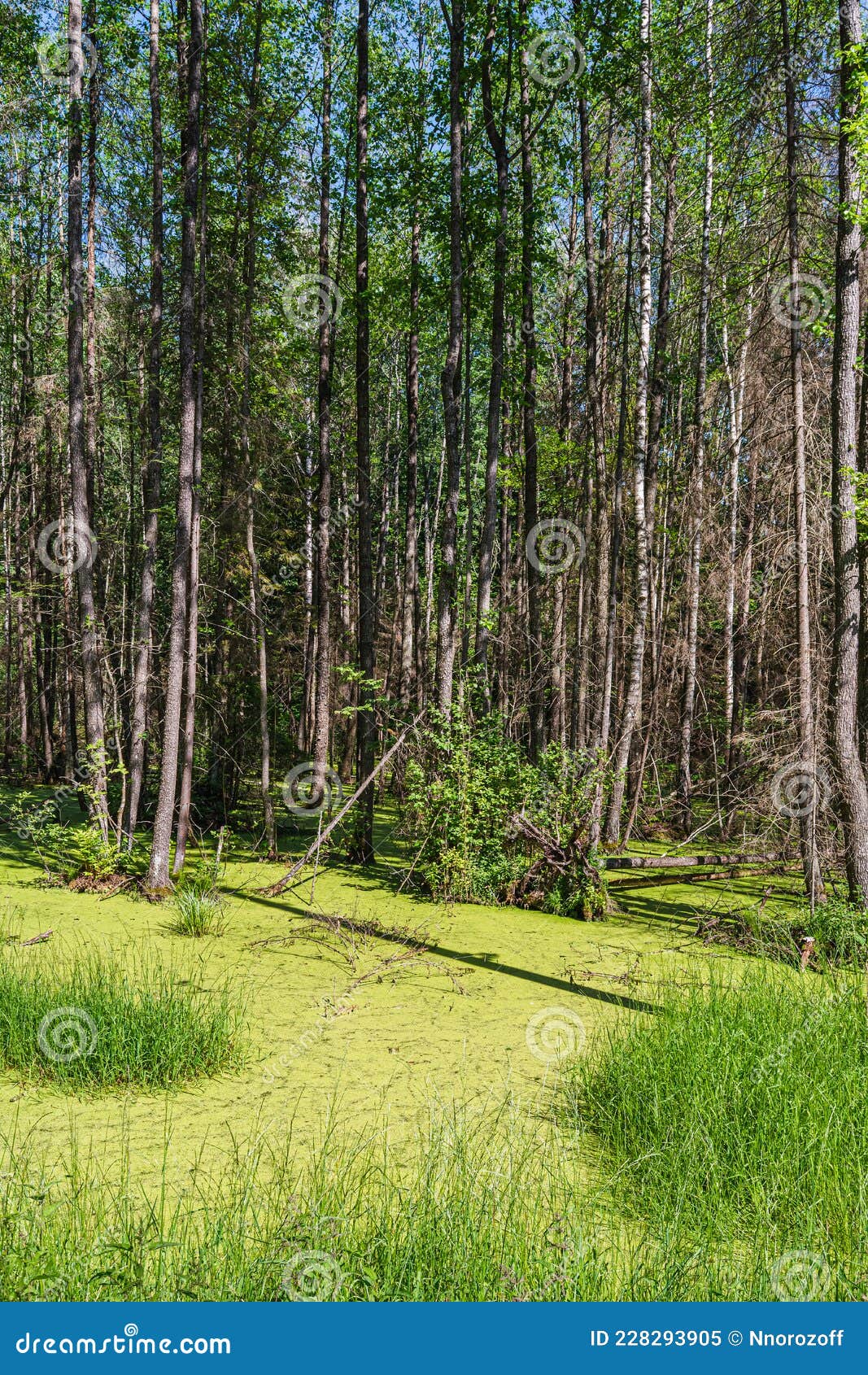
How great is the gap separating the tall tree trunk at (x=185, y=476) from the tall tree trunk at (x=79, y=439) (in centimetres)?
85

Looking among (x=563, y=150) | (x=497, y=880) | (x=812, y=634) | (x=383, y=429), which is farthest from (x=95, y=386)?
(x=383, y=429)

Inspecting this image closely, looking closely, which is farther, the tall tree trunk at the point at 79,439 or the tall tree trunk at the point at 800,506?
the tall tree trunk at the point at 79,439

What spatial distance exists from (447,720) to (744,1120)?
5.66 m

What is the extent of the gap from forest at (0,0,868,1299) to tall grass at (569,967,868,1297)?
0.09 feet

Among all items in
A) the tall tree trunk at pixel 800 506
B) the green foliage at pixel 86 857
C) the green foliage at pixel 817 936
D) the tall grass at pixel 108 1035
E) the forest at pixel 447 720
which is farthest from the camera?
the green foliage at pixel 86 857

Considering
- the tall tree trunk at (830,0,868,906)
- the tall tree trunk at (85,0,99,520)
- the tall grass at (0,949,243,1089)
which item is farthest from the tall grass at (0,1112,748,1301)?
the tall tree trunk at (85,0,99,520)

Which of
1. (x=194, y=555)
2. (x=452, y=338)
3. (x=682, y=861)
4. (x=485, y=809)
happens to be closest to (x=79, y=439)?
(x=194, y=555)

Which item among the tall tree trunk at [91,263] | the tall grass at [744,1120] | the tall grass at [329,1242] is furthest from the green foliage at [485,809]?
the tall grass at [329,1242]

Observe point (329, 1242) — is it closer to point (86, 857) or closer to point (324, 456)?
point (86, 857)

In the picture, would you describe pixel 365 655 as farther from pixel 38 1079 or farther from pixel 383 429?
pixel 383 429

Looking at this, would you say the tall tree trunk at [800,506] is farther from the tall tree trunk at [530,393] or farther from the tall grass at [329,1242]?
the tall grass at [329,1242]

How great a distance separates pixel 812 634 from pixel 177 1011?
7.11 meters

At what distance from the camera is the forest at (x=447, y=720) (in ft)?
11.7

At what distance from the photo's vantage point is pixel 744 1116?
158 inches
